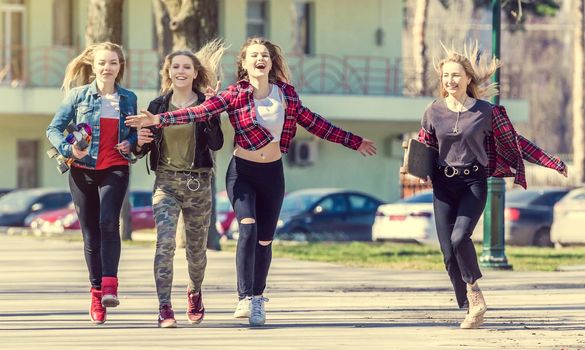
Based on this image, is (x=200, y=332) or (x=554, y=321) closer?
(x=200, y=332)

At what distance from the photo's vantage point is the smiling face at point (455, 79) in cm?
1109

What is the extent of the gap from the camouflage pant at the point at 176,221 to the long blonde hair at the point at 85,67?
3.01ft

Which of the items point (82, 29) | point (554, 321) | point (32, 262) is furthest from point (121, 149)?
point (82, 29)

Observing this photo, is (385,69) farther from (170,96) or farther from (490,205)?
(170,96)

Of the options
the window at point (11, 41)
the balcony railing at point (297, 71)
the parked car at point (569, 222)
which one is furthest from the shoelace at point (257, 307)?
the window at point (11, 41)

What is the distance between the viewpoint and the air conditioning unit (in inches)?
1726

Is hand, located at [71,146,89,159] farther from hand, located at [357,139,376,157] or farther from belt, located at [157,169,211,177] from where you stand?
hand, located at [357,139,376,157]

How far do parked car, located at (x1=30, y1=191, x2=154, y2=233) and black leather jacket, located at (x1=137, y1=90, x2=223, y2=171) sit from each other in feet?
71.8

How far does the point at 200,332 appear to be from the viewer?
10.4 metres

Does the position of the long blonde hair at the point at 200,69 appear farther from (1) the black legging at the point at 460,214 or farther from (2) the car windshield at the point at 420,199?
(2) the car windshield at the point at 420,199

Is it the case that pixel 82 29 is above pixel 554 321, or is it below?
above

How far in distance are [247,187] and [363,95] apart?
1254 inches

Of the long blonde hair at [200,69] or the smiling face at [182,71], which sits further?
the long blonde hair at [200,69]

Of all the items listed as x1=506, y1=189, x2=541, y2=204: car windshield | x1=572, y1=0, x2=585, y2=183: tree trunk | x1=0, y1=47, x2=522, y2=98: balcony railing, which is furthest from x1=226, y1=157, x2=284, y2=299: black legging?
x1=572, y1=0, x2=585, y2=183: tree trunk
